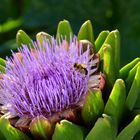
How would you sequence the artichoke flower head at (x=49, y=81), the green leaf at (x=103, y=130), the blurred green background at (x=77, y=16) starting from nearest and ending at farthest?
the green leaf at (x=103, y=130)
the artichoke flower head at (x=49, y=81)
the blurred green background at (x=77, y=16)

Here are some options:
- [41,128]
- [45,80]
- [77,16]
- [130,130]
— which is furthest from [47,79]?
[77,16]

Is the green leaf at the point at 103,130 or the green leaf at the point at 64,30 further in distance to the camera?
the green leaf at the point at 64,30

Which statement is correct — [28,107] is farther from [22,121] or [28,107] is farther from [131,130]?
[131,130]

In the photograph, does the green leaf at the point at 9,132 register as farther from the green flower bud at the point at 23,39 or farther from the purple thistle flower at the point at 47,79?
the green flower bud at the point at 23,39

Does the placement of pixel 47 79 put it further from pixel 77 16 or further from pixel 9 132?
pixel 77 16

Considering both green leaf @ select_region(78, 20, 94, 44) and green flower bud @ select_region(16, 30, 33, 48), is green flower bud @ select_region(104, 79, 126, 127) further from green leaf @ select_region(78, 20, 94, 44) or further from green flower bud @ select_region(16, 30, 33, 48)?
green flower bud @ select_region(16, 30, 33, 48)

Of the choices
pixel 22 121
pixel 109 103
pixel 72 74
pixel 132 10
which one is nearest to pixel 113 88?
pixel 109 103

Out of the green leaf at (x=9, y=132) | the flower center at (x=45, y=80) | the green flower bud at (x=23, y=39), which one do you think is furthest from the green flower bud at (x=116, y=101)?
the green flower bud at (x=23, y=39)
